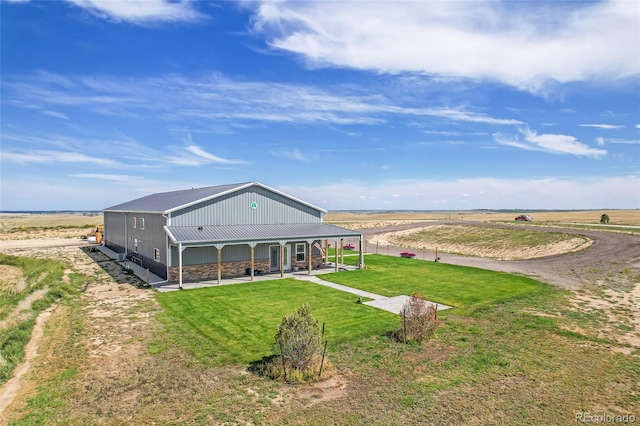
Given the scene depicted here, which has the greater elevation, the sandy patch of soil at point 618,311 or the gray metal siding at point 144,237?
the gray metal siding at point 144,237

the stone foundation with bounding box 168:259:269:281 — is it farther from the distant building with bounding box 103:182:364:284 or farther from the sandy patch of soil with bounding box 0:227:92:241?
the sandy patch of soil with bounding box 0:227:92:241

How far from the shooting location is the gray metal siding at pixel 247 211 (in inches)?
981

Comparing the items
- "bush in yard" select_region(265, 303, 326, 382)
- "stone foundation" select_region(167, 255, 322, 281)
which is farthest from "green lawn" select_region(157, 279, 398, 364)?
"stone foundation" select_region(167, 255, 322, 281)

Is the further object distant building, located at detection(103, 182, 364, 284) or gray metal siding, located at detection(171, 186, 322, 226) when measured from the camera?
gray metal siding, located at detection(171, 186, 322, 226)

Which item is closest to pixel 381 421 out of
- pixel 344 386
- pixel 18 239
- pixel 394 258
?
pixel 344 386

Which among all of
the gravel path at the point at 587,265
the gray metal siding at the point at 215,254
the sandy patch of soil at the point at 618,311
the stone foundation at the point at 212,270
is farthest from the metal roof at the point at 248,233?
the sandy patch of soil at the point at 618,311

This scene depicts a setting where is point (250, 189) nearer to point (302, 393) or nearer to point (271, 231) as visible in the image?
point (271, 231)

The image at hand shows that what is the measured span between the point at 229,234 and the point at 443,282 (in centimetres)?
1414

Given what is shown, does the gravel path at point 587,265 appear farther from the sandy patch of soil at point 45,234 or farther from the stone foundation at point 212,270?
the sandy patch of soil at point 45,234

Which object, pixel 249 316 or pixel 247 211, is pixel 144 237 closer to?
pixel 247 211

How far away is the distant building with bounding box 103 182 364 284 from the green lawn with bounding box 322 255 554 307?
370 centimetres

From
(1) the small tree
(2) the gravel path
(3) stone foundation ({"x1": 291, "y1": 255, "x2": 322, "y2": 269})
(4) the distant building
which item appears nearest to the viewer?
(1) the small tree

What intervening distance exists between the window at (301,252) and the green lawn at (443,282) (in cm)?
330

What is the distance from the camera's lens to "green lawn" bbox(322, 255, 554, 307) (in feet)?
67.7
